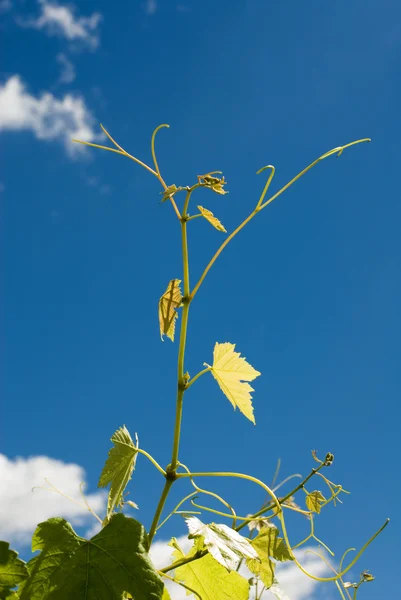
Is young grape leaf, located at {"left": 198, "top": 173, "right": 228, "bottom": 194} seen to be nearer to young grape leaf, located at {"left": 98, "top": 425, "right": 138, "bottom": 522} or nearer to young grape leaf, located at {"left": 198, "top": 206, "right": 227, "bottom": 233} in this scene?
young grape leaf, located at {"left": 198, "top": 206, "right": 227, "bottom": 233}

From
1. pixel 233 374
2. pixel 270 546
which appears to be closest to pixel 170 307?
pixel 233 374

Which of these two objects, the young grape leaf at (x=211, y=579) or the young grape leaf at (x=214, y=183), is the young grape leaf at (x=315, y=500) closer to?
the young grape leaf at (x=211, y=579)

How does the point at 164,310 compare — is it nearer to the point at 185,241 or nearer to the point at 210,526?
the point at 185,241

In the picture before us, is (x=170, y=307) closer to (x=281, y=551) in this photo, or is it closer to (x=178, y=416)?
(x=178, y=416)

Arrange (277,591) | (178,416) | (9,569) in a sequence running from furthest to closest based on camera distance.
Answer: (277,591)
(178,416)
(9,569)

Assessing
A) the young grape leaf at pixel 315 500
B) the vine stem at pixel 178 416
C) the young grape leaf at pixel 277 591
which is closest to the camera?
the vine stem at pixel 178 416

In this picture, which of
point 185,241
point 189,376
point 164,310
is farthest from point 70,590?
point 185,241

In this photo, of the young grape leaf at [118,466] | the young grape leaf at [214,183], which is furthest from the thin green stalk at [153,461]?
the young grape leaf at [214,183]
